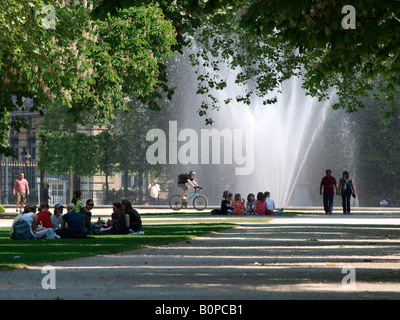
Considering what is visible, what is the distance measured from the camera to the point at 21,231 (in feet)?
58.7

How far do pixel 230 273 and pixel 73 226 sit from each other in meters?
8.04

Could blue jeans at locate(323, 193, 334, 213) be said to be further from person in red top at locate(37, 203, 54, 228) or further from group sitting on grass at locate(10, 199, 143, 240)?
person in red top at locate(37, 203, 54, 228)

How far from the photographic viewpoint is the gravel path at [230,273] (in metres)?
8.55

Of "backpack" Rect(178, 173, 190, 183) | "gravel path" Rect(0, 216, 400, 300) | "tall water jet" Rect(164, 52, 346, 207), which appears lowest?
"gravel path" Rect(0, 216, 400, 300)

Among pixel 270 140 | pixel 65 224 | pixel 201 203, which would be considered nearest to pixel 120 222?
pixel 65 224

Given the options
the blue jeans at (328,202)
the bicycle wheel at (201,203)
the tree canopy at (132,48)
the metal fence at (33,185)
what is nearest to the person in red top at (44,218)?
the tree canopy at (132,48)

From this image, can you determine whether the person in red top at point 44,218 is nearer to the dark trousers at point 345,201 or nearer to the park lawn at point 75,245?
the park lawn at point 75,245

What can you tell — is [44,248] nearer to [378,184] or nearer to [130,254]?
[130,254]

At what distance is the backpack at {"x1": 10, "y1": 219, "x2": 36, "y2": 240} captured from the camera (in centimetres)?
1786

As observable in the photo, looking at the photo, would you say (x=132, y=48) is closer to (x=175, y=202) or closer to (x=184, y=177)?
(x=184, y=177)

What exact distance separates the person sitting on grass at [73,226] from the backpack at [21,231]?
2.47ft

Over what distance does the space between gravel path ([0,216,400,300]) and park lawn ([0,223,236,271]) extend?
471 mm

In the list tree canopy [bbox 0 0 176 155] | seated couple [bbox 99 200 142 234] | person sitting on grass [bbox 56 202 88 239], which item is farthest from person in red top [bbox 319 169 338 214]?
person sitting on grass [bbox 56 202 88 239]

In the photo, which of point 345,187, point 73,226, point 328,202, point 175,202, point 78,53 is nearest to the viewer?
point 73,226
